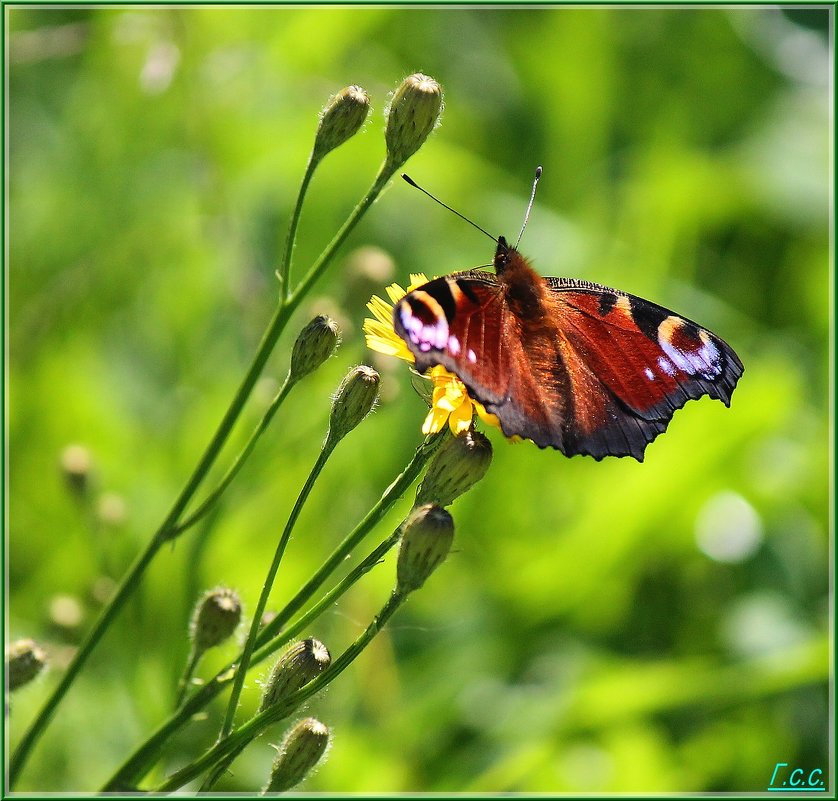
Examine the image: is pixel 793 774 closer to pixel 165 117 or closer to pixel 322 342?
pixel 322 342

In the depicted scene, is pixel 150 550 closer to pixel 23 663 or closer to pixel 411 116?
pixel 23 663

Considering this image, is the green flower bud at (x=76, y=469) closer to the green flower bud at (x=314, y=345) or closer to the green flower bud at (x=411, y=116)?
the green flower bud at (x=314, y=345)

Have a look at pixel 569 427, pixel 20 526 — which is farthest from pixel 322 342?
pixel 20 526

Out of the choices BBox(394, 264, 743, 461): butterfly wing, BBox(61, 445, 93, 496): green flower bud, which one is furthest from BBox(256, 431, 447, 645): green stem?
BBox(61, 445, 93, 496): green flower bud

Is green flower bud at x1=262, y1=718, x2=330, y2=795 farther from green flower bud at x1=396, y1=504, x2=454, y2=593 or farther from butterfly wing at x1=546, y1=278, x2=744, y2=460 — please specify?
butterfly wing at x1=546, y1=278, x2=744, y2=460

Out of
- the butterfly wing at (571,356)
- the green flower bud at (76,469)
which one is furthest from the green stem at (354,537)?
the green flower bud at (76,469)

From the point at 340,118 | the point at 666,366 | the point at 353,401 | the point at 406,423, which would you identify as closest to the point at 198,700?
the point at 353,401
